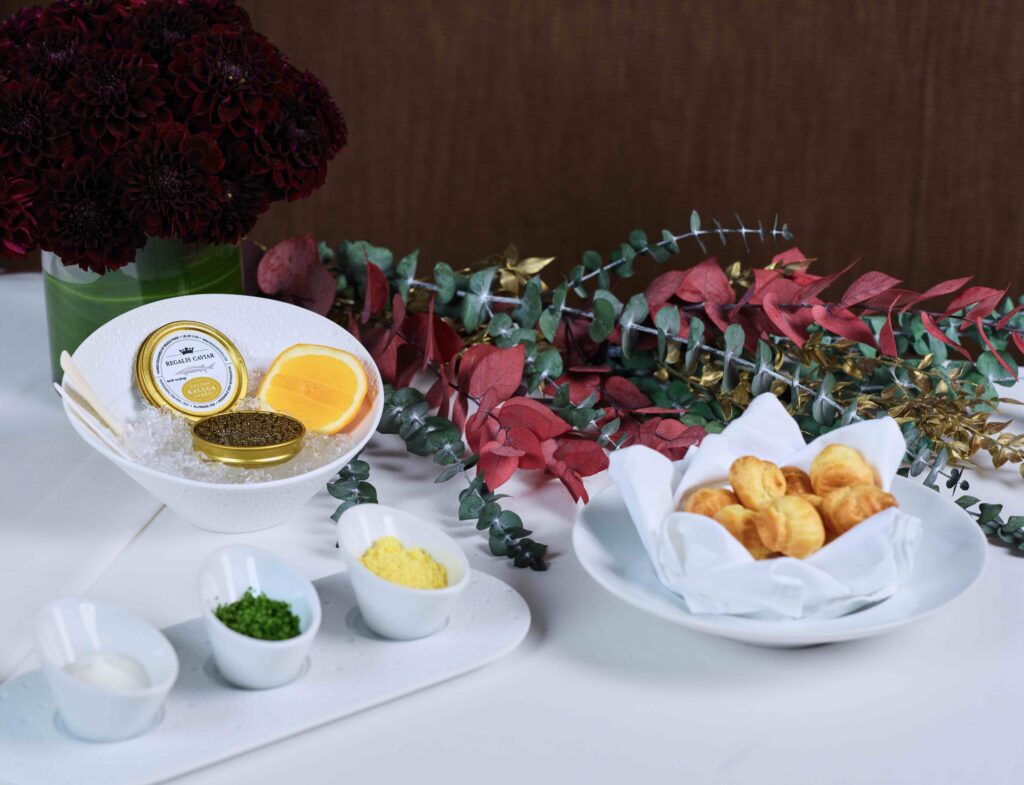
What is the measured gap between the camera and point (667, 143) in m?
1.81

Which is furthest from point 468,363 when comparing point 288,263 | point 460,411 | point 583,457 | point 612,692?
point 612,692

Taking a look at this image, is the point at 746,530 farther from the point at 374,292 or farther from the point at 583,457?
the point at 374,292

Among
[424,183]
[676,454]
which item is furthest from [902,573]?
[424,183]

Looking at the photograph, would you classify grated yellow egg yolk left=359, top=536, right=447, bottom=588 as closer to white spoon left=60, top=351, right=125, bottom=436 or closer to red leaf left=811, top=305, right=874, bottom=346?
white spoon left=60, top=351, right=125, bottom=436

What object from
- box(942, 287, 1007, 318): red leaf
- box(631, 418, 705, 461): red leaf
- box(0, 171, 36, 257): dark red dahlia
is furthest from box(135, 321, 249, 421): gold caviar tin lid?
box(942, 287, 1007, 318): red leaf

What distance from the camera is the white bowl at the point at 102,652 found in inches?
21.1

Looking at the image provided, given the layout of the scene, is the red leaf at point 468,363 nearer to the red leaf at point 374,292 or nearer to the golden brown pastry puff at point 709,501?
the red leaf at point 374,292

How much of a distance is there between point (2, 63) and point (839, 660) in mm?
794

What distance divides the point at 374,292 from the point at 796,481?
1.53ft

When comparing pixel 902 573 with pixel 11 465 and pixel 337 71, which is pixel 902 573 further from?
pixel 337 71

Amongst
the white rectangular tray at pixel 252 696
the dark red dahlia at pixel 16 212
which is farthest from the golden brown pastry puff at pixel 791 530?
the dark red dahlia at pixel 16 212

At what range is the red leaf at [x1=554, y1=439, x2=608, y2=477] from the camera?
0.84 meters

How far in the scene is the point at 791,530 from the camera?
0.63m

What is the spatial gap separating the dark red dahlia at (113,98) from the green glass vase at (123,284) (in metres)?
0.10
